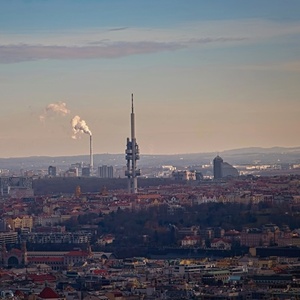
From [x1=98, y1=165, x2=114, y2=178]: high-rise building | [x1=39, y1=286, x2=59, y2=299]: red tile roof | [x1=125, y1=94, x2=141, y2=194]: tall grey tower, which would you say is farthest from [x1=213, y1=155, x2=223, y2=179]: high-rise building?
[x1=39, y1=286, x2=59, y2=299]: red tile roof

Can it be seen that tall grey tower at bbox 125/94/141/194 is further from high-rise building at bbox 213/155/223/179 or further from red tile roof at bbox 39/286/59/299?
red tile roof at bbox 39/286/59/299

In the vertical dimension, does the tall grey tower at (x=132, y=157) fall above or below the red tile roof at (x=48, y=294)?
above

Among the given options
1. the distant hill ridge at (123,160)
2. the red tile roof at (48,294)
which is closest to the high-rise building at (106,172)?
the distant hill ridge at (123,160)

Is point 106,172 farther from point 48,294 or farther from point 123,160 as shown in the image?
point 48,294

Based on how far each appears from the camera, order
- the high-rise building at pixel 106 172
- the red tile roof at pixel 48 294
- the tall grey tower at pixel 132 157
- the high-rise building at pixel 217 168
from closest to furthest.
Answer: the red tile roof at pixel 48 294 → the tall grey tower at pixel 132 157 → the high-rise building at pixel 217 168 → the high-rise building at pixel 106 172

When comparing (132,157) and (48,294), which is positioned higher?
(132,157)

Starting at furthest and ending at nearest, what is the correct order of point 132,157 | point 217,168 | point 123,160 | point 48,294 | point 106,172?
point 123,160
point 106,172
point 217,168
point 132,157
point 48,294

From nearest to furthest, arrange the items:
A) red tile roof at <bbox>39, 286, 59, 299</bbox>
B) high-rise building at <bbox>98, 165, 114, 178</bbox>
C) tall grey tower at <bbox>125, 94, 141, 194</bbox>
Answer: red tile roof at <bbox>39, 286, 59, 299</bbox>
tall grey tower at <bbox>125, 94, 141, 194</bbox>
high-rise building at <bbox>98, 165, 114, 178</bbox>

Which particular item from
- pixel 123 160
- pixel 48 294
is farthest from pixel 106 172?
pixel 48 294

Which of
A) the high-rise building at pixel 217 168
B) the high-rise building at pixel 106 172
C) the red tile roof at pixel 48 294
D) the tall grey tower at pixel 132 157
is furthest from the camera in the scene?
the high-rise building at pixel 106 172

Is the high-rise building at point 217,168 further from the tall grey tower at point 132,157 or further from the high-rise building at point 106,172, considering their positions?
the tall grey tower at point 132,157

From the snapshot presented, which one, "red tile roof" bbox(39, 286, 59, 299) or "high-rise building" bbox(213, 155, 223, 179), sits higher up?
"high-rise building" bbox(213, 155, 223, 179)

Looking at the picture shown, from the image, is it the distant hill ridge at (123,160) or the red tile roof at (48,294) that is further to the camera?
the distant hill ridge at (123,160)
